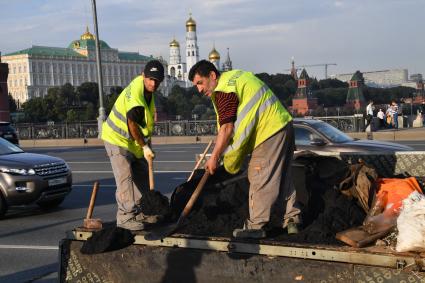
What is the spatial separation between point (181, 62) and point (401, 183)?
594ft

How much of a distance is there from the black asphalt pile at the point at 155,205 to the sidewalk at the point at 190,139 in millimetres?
20167

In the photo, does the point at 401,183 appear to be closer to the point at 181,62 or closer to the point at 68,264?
the point at 68,264

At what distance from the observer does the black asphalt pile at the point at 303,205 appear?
4.42 meters

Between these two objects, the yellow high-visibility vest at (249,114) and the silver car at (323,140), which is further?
the silver car at (323,140)

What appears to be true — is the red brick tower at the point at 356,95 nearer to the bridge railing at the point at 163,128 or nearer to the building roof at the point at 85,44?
the bridge railing at the point at 163,128

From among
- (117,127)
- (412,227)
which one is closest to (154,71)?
(117,127)

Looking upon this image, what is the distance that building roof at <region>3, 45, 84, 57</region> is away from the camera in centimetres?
15950

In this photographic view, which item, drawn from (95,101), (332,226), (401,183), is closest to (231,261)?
(332,226)

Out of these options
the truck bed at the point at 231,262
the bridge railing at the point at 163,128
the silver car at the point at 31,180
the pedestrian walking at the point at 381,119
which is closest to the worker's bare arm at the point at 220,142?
the truck bed at the point at 231,262

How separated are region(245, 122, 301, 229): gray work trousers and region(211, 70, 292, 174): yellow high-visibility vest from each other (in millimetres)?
72

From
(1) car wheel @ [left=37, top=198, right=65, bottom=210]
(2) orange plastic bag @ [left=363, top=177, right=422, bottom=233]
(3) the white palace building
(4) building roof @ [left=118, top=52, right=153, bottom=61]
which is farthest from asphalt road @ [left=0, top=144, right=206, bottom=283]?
(4) building roof @ [left=118, top=52, right=153, bottom=61]

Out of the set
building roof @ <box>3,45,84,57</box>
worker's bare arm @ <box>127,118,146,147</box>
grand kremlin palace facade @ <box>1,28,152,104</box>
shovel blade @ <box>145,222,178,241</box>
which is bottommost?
shovel blade @ <box>145,222,178,241</box>

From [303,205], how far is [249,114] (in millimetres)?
871

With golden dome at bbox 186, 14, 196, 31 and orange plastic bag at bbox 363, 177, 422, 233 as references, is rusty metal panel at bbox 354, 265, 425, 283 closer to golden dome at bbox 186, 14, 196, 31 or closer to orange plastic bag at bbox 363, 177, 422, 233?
orange plastic bag at bbox 363, 177, 422, 233
